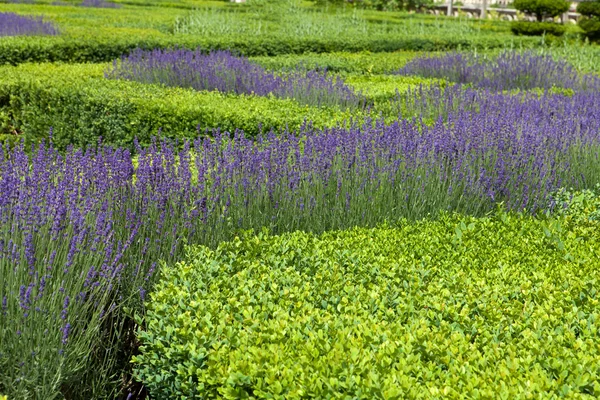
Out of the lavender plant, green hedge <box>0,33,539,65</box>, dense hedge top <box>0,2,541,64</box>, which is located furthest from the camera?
dense hedge top <box>0,2,541,64</box>

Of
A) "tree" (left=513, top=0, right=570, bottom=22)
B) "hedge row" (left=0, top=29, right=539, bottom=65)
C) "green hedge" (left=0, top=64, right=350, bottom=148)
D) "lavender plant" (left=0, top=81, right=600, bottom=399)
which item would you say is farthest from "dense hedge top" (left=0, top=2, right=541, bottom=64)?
"lavender plant" (left=0, top=81, right=600, bottom=399)

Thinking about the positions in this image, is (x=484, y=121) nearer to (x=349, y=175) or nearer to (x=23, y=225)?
(x=349, y=175)

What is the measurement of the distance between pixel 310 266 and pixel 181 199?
43.5 inches

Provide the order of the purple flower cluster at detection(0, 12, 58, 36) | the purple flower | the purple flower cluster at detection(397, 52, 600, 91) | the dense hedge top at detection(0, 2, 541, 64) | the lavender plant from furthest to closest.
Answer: the purple flower cluster at detection(0, 12, 58, 36), the dense hedge top at detection(0, 2, 541, 64), the purple flower cluster at detection(397, 52, 600, 91), the lavender plant, the purple flower

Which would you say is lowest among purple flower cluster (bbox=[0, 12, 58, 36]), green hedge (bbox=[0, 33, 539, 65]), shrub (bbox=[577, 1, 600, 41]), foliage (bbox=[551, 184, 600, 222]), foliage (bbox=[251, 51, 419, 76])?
foliage (bbox=[551, 184, 600, 222])

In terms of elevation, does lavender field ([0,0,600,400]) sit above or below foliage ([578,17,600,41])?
below

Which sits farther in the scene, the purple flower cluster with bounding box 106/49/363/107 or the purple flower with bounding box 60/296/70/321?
the purple flower cluster with bounding box 106/49/363/107

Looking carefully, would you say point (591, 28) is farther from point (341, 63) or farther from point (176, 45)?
point (176, 45)

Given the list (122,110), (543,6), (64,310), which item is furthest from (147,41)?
(543,6)

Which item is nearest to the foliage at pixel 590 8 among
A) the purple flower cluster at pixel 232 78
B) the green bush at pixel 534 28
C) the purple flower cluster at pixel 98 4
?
the green bush at pixel 534 28

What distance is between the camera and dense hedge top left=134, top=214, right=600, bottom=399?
2.76 m

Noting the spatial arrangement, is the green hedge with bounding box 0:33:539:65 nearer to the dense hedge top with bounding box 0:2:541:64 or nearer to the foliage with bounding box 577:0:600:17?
the dense hedge top with bounding box 0:2:541:64

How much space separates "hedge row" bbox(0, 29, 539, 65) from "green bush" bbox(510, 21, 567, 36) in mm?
6703

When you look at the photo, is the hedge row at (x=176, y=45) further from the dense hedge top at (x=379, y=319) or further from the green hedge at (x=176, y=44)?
the dense hedge top at (x=379, y=319)
